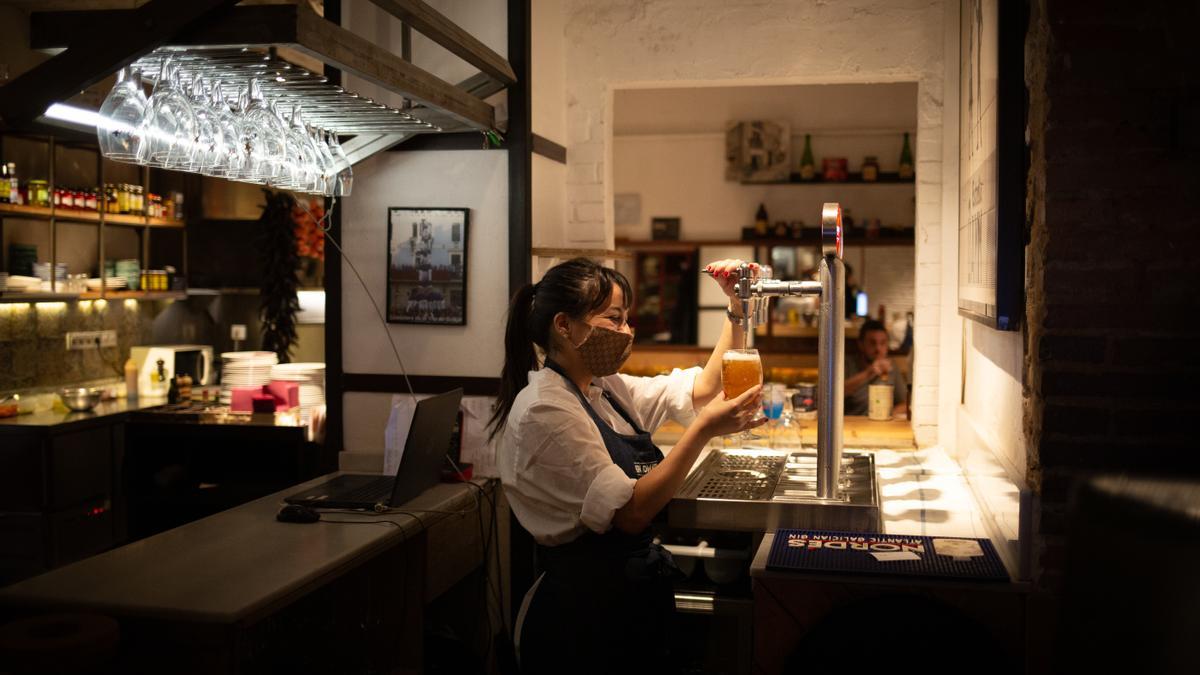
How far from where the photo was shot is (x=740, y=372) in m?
2.63

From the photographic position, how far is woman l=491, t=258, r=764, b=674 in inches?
96.7

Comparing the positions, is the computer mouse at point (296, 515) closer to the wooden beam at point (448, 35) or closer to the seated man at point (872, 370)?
the wooden beam at point (448, 35)

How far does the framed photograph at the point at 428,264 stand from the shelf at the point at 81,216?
3411 millimetres

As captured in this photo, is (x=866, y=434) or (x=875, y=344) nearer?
(x=866, y=434)

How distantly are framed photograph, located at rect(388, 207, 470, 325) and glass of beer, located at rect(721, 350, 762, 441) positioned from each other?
167cm


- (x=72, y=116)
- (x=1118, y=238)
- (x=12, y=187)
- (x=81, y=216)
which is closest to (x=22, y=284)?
(x=12, y=187)

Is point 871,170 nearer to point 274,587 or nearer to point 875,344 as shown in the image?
point 875,344

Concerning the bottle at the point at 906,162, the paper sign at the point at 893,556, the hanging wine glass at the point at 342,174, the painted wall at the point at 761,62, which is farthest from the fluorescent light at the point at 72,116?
the bottle at the point at 906,162

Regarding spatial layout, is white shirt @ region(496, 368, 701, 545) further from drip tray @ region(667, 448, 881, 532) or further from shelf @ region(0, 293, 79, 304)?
shelf @ region(0, 293, 79, 304)

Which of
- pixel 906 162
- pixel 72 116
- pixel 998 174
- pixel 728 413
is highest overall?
pixel 906 162

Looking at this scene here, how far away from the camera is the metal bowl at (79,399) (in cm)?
614

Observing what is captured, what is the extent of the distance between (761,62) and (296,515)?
2623mm

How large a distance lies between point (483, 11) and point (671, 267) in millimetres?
5072

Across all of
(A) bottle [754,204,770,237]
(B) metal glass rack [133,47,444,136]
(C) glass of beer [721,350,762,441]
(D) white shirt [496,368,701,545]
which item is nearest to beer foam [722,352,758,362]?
(C) glass of beer [721,350,762,441]
